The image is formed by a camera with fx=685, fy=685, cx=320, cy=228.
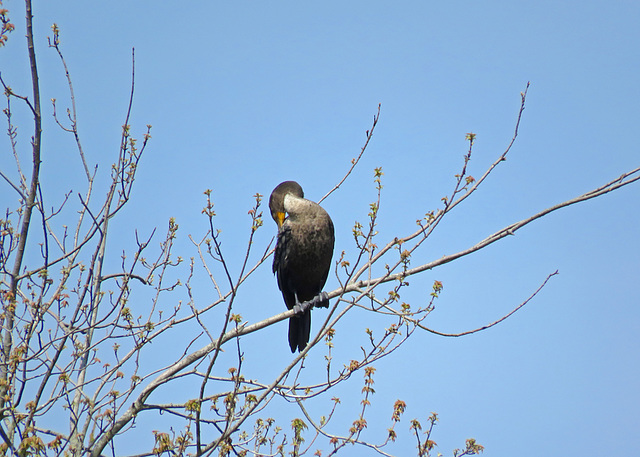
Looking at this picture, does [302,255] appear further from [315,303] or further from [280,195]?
[280,195]

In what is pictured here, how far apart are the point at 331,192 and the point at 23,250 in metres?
2.35

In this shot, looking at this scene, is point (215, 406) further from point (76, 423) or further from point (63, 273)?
point (63, 273)

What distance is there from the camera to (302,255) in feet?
19.5

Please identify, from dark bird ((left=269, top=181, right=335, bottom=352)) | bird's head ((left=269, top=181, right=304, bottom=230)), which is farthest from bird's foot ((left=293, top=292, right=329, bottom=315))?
bird's head ((left=269, top=181, right=304, bottom=230))

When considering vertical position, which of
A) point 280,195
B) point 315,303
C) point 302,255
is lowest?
point 315,303

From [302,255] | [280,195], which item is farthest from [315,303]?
[280,195]

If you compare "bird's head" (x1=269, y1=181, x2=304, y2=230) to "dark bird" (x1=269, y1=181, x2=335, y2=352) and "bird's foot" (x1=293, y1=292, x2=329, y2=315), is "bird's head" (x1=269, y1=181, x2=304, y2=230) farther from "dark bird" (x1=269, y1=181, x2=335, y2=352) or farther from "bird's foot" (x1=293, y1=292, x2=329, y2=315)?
"bird's foot" (x1=293, y1=292, x2=329, y2=315)

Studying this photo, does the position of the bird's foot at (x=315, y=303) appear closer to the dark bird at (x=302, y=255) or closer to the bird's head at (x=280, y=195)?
the dark bird at (x=302, y=255)

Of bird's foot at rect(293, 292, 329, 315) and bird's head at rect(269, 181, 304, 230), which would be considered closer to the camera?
bird's foot at rect(293, 292, 329, 315)

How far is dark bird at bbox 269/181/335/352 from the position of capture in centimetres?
594

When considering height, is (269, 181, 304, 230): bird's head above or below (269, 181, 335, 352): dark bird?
above

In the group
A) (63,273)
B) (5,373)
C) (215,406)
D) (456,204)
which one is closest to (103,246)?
(63,273)

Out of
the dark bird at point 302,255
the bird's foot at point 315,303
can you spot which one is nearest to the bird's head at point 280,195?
the dark bird at point 302,255

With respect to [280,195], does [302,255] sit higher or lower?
lower
